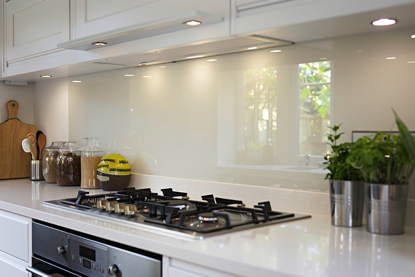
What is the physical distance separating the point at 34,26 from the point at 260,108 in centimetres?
135

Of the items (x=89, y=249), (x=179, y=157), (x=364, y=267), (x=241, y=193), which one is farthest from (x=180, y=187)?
(x=364, y=267)

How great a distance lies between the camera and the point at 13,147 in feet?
8.68

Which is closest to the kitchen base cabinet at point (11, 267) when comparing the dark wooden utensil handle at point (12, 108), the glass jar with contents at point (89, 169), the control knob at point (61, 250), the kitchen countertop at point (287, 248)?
the control knob at point (61, 250)

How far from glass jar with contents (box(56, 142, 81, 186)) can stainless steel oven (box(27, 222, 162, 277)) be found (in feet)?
2.11

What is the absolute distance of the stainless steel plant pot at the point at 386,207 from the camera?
1179 mm

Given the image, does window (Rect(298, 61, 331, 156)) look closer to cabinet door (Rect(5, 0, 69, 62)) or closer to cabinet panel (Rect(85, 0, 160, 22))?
cabinet panel (Rect(85, 0, 160, 22))

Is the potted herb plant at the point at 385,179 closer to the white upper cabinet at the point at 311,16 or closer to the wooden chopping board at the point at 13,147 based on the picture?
the white upper cabinet at the point at 311,16

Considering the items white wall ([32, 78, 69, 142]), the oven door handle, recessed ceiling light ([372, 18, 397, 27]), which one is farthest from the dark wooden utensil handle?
recessed ceiling light ([372, 18, 397, 27])

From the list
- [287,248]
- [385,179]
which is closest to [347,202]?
[385,179]

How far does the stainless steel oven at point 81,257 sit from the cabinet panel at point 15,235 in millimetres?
63

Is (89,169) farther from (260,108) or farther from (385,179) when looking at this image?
(385,179)

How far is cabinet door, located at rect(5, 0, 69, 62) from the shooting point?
6.59 ft

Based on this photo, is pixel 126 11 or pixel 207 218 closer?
pixel 207 218

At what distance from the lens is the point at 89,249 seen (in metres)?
1.39
